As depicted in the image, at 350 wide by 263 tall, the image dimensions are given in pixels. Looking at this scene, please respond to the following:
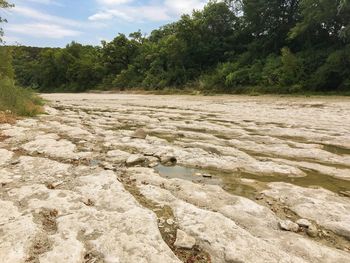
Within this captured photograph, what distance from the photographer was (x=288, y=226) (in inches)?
119

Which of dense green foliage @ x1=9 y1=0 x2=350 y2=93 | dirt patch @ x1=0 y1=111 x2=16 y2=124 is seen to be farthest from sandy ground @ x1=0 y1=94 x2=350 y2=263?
dense green foliage @ x1=9 y1=0 x2=350 y2=93

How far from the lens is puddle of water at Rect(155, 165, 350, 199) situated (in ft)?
13.5

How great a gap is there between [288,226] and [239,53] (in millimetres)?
36464

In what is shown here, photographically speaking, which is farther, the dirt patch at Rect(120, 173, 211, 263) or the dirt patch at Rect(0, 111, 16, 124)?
the dirt patch at Rect(0, 111, 16, 124)

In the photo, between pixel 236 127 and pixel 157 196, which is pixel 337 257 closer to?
pixel 157 196

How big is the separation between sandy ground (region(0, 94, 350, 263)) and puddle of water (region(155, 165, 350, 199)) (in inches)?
0.6

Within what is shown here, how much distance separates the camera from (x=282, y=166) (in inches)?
201

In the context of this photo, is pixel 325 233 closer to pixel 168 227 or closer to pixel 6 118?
pixel 168 227

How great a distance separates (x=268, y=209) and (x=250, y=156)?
2399mm

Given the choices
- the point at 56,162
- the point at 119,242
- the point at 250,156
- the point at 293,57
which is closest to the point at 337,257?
the point at 119,242

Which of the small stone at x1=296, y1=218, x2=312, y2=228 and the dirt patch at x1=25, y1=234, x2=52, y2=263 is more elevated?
the small stone at x1=296, y1=218, x2=312, y2=228

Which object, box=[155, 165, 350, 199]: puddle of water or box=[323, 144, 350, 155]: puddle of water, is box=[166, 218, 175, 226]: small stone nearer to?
box=[155, 165, 350, 199]: puddle of water

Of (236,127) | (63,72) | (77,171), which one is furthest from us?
(63,72)

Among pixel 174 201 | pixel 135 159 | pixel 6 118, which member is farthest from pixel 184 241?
pixel 6 118
